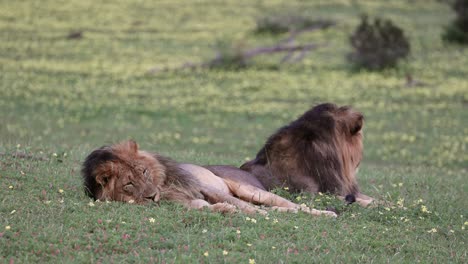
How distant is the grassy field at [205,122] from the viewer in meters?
7.28

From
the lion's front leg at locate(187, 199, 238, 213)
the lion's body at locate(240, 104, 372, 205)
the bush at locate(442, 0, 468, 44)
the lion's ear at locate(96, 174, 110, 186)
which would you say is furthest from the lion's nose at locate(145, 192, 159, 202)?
the bush at locate(442, 0, 468, 44)

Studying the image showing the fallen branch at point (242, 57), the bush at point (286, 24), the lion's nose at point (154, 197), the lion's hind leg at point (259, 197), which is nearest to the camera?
the lion's nose at point (154, 197)

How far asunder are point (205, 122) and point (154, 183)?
49.7 ft

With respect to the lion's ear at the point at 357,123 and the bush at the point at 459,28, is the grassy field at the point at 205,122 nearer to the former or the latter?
the bush at the point at 459,28

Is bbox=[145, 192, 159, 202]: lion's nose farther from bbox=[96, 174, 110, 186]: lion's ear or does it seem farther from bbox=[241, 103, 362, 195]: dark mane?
bbox=[241, 103, 362, 195]: dark mane

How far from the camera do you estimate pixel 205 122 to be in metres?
23.5

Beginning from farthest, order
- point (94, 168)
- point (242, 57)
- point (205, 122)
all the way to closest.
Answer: point (242, 57)
point (205, 122)
point (94, 168)

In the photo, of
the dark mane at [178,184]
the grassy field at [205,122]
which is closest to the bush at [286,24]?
the grassy field at [205,122]

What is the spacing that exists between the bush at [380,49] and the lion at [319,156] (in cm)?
2119

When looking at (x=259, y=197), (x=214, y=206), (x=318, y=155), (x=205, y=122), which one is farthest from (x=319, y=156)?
(x=205, y=122)

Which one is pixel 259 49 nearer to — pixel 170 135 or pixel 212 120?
pixel 212 120

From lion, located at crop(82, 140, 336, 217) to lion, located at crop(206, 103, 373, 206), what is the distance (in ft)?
2.64

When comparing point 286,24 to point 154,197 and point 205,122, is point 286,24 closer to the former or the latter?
point 205,122

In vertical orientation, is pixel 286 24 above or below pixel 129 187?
below
